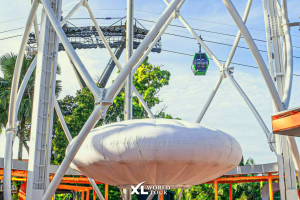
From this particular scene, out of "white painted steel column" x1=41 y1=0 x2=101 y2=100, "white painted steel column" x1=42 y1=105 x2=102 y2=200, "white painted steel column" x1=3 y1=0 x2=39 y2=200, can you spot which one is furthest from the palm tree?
"white painted steel column" x1=42 y1=105 x2=102 y2=200

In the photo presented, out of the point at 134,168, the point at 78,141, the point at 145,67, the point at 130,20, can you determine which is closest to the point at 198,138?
the point at 134,168

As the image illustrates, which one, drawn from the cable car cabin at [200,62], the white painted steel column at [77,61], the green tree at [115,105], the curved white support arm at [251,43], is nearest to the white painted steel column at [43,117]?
the white painted steel column at [77,61]

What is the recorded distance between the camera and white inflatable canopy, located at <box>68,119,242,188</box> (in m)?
14.1

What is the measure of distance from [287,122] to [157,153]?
469 centimetres

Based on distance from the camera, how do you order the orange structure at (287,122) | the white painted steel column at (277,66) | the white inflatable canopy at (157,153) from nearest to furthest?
the orange structure at (287,122), the white inflatable canopy at (157,153), the white painted steel column at (277,66)

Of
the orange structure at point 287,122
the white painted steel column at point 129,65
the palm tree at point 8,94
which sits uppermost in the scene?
the palm tree at point 8,94

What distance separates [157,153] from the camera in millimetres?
13977

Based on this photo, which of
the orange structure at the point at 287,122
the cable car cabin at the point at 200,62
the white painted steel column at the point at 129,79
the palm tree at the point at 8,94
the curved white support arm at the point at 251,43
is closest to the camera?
the orange structure at the point at 287,122

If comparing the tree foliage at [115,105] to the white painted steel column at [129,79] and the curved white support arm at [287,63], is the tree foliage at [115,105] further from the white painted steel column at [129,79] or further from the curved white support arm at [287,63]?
the curved white support arm at [287,63]

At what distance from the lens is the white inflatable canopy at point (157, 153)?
14094 mm

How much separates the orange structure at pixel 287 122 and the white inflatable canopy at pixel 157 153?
2.29 meters

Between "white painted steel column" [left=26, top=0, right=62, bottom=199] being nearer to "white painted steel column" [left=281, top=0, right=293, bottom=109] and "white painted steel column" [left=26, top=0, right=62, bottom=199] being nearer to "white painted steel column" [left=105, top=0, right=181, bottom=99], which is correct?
"white painted steel column" [left=105, top=0, right=181, bottom=99]

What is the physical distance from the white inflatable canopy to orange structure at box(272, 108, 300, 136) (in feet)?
7.51

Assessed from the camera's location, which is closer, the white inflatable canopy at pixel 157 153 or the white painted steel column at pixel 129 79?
the white inflatable canopy at pixel 157 153
